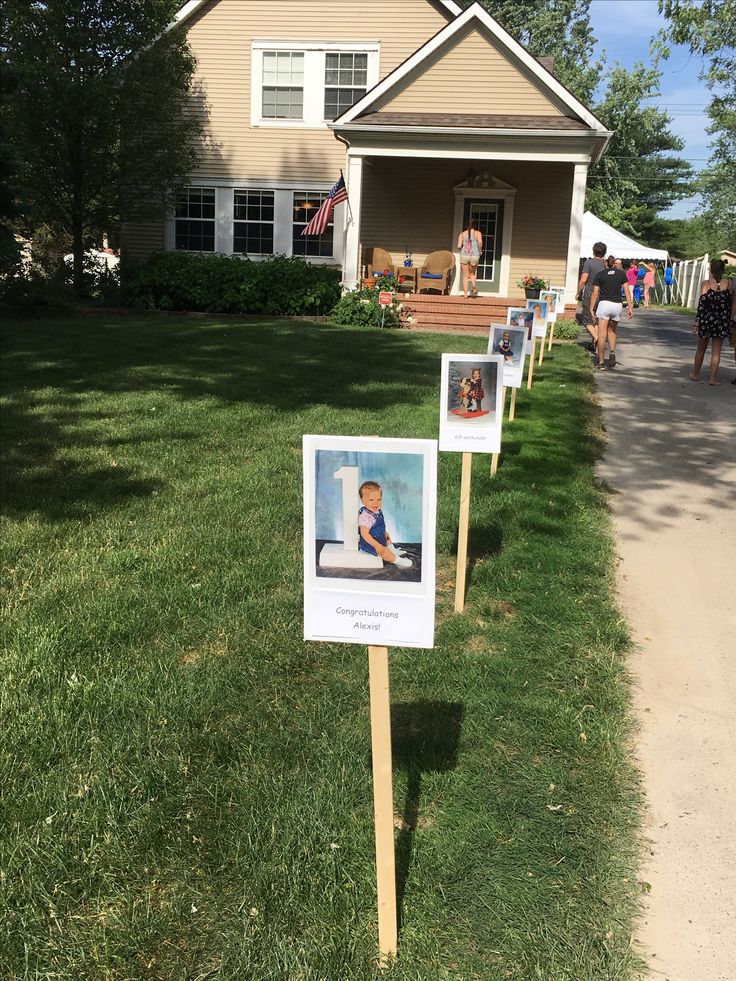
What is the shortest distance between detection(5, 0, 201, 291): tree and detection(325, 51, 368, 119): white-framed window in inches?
138

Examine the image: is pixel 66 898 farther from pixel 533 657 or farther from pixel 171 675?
pixel 533 657

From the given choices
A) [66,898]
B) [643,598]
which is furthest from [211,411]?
[66,898]

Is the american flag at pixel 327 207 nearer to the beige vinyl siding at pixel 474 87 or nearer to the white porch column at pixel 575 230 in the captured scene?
the beige vinyl siding at pixel 474 87

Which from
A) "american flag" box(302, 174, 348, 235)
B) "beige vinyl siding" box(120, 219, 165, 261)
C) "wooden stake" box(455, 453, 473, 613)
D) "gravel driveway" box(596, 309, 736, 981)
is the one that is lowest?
"gravel driveway" box(596, 309, 736, 981)

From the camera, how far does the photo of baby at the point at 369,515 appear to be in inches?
92.0

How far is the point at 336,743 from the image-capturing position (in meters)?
3.35

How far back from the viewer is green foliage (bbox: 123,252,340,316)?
742 inches

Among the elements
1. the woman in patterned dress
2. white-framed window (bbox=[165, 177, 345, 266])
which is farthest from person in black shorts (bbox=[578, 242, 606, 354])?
white-framed window (bbox=[165, 177, 345, 266])

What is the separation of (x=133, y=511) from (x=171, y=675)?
93.0 inches

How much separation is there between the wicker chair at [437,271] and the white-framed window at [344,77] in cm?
451

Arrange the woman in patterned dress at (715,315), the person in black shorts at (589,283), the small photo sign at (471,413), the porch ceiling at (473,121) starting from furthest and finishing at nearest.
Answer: the porch ceiling at (473,121)
the person in black shorts at (589,283)
the woman in patterned dress at (715,315)
the small photo sign at (471,413)

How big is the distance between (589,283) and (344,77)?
26.8 feet

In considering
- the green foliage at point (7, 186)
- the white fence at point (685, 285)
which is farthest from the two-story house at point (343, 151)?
the white fence at point (685, 285)

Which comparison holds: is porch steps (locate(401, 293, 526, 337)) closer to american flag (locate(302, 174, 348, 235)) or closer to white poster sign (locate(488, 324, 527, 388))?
american flag (locate(302, 174, 348, 235))
